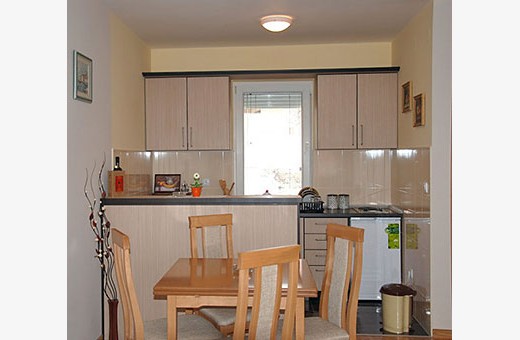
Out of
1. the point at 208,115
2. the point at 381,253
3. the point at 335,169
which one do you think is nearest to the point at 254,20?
the point at 208,115

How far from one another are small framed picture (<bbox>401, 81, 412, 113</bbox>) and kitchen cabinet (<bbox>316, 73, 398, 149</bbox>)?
0.28m

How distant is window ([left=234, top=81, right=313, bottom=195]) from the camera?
566cm

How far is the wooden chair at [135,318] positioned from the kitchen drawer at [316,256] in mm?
2099

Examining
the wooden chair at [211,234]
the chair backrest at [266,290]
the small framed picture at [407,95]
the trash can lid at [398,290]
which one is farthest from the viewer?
the small framed picture at [407,95]

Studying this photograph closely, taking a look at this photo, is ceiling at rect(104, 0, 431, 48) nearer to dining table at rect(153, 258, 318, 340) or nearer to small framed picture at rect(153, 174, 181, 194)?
small framed picture at rect(153, 174, 181, 194)

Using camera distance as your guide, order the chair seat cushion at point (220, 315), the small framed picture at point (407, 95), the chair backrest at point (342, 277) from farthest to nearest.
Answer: the small framed picture at point (407, 95), the chair seat cushion at point (220, 315), the chair backrest at point (342, 277)

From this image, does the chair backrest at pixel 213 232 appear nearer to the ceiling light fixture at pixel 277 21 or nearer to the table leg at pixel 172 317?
the table leg at pixel 172 317

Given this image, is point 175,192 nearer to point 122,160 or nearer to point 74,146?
point 122,160

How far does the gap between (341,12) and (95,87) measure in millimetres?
2086

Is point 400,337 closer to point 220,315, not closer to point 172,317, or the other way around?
point 220,315

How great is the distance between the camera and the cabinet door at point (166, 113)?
5242 mm

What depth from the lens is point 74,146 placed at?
10.5 feet

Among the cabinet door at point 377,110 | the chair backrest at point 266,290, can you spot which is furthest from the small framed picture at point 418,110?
the chair backrest at point 266,290
